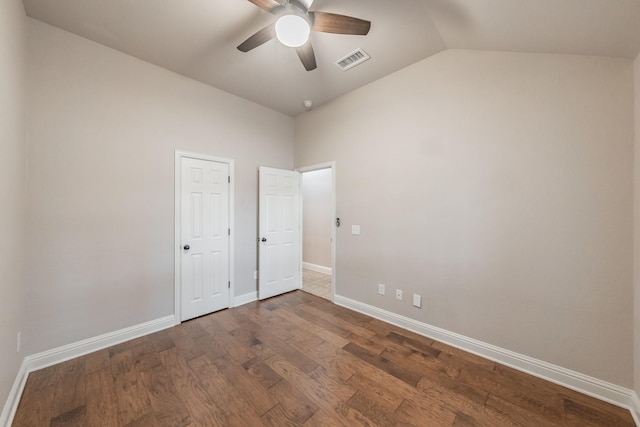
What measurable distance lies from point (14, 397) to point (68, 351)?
56 centimetres

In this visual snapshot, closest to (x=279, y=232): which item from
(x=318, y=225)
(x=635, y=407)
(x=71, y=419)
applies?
(x=318, y=225)

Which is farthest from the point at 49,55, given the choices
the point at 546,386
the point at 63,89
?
the point at 546,386

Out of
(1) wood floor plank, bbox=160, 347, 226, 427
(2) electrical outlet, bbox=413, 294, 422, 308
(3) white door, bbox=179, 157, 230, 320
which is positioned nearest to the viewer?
(1) wood floor plank, bbox=160, 347, 226, 427

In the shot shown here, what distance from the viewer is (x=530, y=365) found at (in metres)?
1.97

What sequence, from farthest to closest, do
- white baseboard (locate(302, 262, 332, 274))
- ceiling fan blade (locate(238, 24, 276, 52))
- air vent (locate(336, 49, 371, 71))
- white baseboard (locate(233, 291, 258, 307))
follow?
white baseboard (locate(302, 262, 332, 274)) → white baseboard (locate(233, 291, 258, 307)) → air vent (locate(336, 49, 371, 71)) → ceiling fan blade (locate(238, 24, 276, 52))

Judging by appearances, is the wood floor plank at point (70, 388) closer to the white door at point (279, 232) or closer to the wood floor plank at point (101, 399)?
the wood floor plank at point (101, 399)

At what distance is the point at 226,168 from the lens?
3.26 meters

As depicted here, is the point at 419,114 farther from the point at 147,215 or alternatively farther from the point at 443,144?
the point at 147,215

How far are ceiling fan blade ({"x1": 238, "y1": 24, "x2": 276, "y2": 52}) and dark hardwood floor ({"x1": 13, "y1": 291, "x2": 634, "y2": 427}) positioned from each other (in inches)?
109

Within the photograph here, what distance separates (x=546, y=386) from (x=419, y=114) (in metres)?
2.72

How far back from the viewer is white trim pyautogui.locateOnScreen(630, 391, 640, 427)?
154cm

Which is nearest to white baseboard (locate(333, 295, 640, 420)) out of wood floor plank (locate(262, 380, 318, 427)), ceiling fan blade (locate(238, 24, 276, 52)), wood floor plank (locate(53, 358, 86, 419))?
wood floor plank (locate(262, 380, 318, 427))

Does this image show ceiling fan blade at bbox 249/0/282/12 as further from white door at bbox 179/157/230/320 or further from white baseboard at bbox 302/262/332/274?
white baseboard at bbox 302/262/332/274

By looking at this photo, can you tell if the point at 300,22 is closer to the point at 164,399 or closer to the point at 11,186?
the point at 11,186
